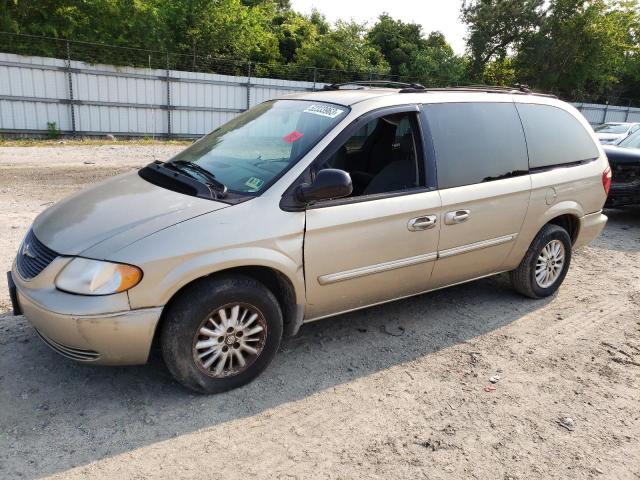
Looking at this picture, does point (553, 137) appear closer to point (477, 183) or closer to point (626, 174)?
point (477, 183)

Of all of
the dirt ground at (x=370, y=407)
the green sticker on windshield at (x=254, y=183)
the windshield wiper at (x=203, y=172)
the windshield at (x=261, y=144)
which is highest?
the windshield at (x=261, y=144)

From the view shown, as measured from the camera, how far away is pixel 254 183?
3.38 m

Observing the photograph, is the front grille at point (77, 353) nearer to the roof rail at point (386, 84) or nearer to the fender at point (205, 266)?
the fender at point (205, 266)

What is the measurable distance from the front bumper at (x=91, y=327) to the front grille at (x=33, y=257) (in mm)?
108

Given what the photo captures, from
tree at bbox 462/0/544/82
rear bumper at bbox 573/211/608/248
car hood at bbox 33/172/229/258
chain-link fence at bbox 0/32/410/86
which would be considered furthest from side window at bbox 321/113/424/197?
tree at bbox 462/0/544/82

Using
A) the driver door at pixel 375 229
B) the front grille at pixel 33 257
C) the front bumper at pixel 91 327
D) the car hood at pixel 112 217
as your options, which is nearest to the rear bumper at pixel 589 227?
the driver door at pixel 375 229

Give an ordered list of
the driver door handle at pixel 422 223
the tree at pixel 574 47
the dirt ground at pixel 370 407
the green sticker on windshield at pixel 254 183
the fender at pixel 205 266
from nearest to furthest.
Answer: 1. the dirt ground at pixel 370 407
2. the fender at pixel 205 266
3. the green sticker on windshield at pixel 254 183
4. the driver door handle at pixel 422 223
5. the tree at pixel 574 47

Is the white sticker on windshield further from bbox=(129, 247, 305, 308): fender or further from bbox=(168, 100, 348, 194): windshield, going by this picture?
bbox=(129, 247, 305, 308): fender

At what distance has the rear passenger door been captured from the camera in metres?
4.00

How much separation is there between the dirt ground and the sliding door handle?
0.92 metres

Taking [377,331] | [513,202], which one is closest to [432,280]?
[377,331]

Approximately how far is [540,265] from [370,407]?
8.29ft

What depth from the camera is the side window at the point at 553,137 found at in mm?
4617

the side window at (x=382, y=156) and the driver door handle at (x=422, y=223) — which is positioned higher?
the side window at (x=382, y=156)
